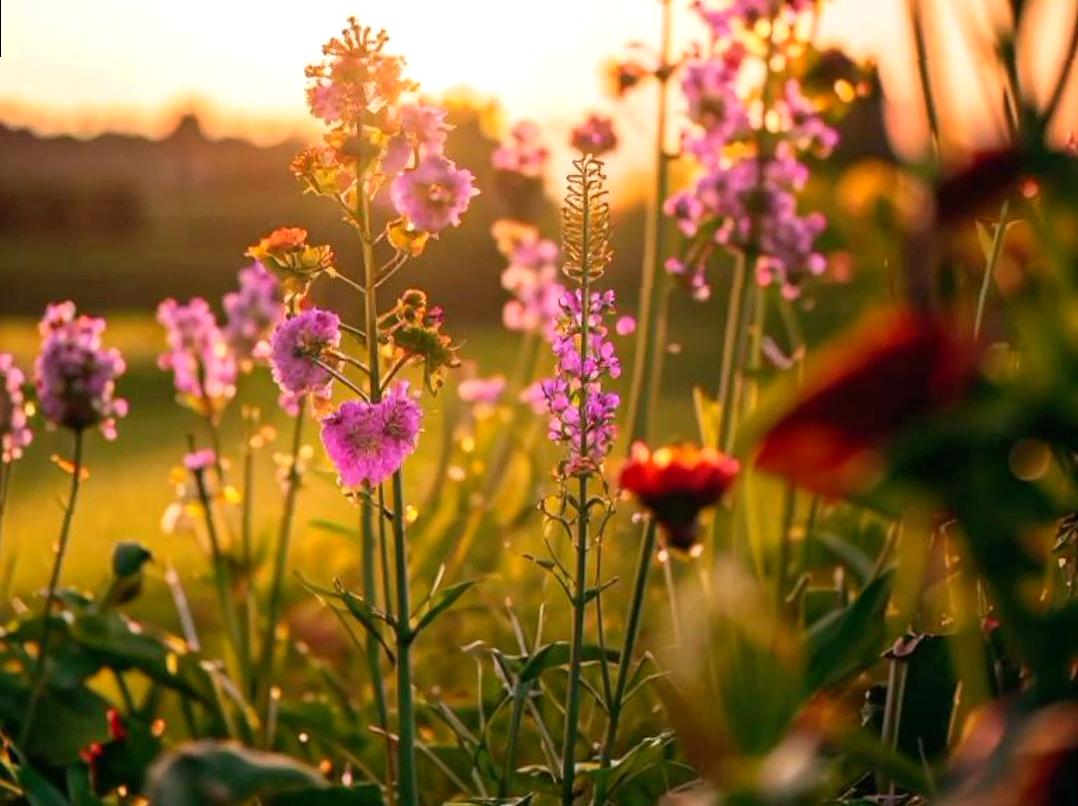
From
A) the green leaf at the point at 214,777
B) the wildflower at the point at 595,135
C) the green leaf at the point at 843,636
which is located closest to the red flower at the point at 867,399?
the green leaf at the point at 214,777

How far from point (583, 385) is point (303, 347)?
0.25 metres

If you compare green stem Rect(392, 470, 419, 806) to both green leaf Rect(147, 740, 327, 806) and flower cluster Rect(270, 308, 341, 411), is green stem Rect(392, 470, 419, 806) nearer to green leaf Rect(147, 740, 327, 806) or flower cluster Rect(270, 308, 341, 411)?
flower cluster Rect(270, 308, 341, 411)

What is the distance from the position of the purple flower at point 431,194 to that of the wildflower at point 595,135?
0.99 m

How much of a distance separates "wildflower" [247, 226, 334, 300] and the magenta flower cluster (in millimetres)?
221

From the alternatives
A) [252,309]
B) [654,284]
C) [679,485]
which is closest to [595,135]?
[654,284]

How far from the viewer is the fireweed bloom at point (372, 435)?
1.43 m

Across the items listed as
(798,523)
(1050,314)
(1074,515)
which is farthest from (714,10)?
(1050,314)

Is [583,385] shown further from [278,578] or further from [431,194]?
[278,578]

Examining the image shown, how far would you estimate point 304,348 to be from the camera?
1.47 m

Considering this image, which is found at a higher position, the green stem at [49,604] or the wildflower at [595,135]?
the wildflower at [595,135]

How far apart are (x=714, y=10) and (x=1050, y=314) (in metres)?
1.59

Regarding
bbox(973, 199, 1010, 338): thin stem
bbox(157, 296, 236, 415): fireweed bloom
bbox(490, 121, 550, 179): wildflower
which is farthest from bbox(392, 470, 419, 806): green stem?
bbox(490, 121, 550, 179): wildflower

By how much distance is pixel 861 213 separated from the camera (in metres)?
0.99

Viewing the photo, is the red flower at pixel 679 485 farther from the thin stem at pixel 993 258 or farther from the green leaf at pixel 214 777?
the thin stem at pixel 993 258
